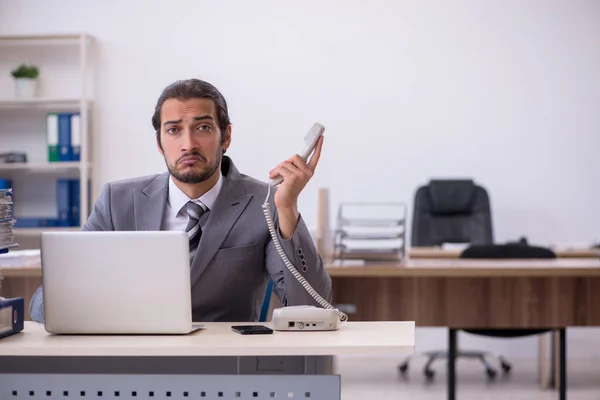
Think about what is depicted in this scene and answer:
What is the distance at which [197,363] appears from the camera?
67.4 inches

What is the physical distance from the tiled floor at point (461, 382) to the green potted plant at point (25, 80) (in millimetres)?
2925

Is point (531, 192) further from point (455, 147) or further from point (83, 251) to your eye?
point (83, 251)

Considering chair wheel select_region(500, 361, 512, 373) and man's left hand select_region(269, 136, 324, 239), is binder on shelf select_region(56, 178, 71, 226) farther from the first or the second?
man's left hand select_region(269, 136, 324, 239)

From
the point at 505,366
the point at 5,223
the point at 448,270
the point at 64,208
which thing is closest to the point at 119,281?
the point at 5,223

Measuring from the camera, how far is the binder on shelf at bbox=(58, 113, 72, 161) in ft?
19.1

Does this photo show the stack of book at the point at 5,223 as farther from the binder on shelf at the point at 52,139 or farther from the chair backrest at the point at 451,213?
the binder on shelf at the point at 52,139

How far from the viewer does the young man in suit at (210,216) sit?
2119 mm

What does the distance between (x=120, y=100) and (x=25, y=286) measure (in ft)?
9.25

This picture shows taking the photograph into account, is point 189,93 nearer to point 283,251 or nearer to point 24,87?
point 283,251

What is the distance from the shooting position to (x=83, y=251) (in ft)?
5.50

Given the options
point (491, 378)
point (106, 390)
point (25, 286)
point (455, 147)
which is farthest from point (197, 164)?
point (455, 147)

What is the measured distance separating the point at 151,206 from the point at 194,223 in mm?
136

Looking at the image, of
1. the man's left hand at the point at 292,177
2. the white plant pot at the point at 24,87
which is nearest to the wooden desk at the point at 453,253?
the man's left hand at the point at 292,177

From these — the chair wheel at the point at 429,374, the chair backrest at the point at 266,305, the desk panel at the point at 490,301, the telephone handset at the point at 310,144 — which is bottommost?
the chair wheel at the point at 429,374
